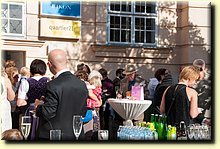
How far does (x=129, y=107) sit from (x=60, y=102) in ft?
5.32

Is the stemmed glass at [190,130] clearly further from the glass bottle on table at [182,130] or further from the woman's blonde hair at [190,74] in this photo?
the woman's blonde hair at [190,74]

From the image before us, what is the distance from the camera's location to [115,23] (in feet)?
30.1

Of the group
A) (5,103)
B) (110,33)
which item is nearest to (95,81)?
(5,103)

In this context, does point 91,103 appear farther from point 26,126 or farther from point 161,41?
point 161,41

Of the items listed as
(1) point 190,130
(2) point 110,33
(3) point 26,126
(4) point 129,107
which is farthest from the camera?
(2) point 110,33

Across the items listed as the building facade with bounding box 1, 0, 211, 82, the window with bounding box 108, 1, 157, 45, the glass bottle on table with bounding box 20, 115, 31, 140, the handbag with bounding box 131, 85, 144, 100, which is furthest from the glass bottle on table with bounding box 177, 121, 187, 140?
the window with bounding box 108, 1, 157, 45

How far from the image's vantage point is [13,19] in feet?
26.8

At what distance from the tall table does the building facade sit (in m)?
2.12

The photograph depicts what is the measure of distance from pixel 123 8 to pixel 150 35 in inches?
27.6

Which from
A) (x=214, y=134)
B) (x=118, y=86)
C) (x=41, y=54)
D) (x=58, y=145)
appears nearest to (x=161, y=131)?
(x=214, y=134)

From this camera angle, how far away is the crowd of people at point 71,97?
464 centimetres

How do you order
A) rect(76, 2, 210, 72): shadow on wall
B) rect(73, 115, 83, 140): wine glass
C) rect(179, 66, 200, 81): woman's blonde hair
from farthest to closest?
1. rect(76, 2, 210, 72): shadow on wall
2. rect(179, 66, 200, 81): woman's blonde hair
3. rect(73, 115, 83, 140): wine glass

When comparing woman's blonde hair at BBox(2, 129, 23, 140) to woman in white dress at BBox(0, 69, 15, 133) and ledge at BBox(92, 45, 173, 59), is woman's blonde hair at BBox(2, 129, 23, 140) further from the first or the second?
ledge at BBox(92, 45, 173, 59)

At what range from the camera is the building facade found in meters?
8.23
